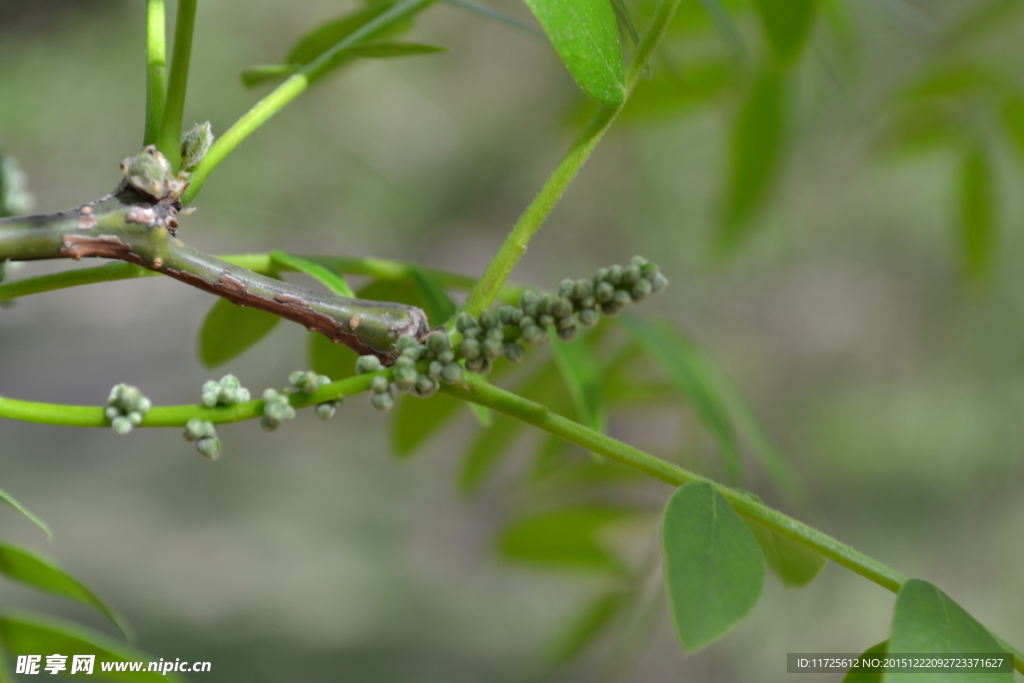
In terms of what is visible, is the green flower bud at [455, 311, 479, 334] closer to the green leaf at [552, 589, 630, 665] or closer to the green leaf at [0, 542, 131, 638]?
the green leaf at [0, 542, 131, 638]

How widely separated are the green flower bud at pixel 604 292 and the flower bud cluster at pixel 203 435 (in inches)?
4.1

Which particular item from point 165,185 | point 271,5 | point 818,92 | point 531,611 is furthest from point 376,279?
point 271,5

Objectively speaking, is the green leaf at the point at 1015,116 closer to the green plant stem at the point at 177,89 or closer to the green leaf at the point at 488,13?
the green leaf at the point at 488,13

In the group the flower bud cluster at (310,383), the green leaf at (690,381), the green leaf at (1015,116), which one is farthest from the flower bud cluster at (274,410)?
the green leaf at (1015,116)

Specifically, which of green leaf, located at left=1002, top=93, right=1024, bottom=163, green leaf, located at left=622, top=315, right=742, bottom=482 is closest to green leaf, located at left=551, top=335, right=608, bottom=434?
green leaf, located at left=622, top=315, right=742, bottom=482

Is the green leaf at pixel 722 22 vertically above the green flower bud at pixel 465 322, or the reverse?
the green leaf at pixel 722 22

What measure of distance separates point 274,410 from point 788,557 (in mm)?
164

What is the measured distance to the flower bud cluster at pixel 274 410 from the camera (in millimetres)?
189

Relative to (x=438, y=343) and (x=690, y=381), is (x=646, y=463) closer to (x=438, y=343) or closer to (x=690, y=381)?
(x=438, y=343)

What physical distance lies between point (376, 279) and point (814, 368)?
83.4 inches

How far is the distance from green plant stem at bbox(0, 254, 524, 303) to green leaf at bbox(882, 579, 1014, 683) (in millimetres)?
199

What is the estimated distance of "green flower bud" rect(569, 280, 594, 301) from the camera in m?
0.20

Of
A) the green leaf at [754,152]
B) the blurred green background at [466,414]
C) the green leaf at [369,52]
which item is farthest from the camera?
the blurred green background at [466,414]

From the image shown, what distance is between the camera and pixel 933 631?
0.59ft
